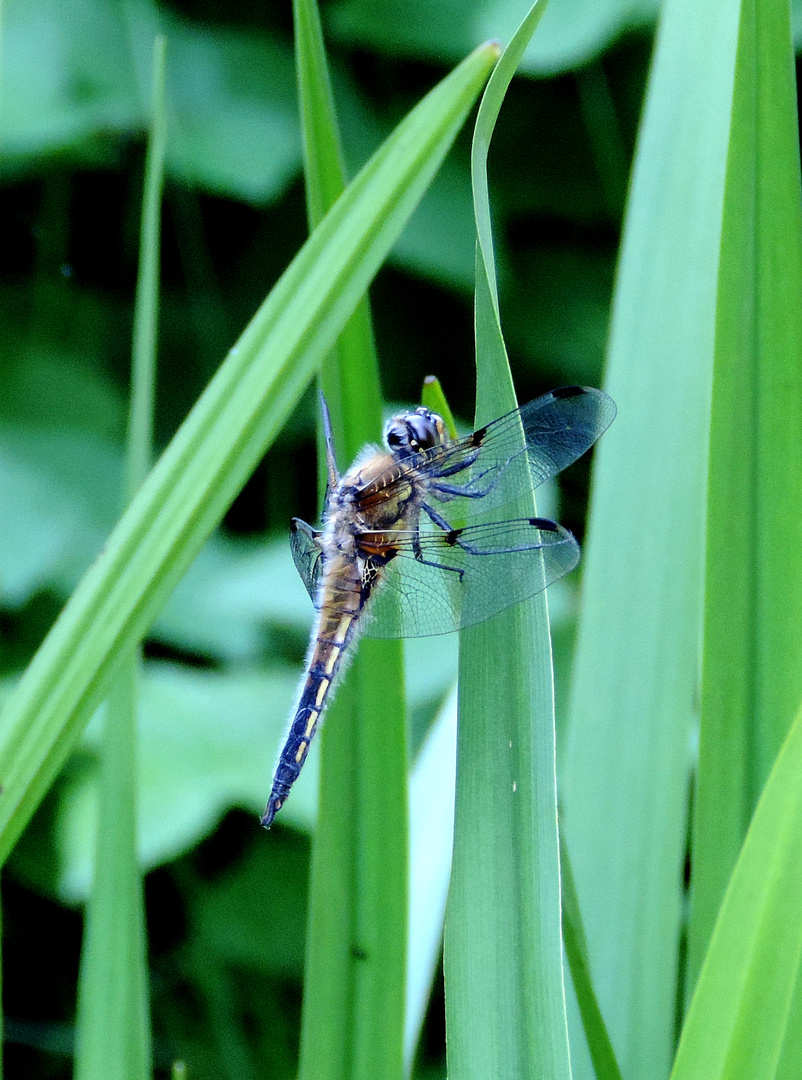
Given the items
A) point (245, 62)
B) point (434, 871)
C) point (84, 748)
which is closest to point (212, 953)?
point (84, 748)

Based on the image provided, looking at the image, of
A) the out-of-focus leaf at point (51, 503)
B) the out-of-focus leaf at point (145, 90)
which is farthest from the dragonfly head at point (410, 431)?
the out-of-focus leaf at point (145, 90)

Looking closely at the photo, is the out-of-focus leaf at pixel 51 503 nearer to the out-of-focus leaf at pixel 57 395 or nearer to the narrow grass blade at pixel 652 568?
the out-of-focus leaf at pixel 57 395

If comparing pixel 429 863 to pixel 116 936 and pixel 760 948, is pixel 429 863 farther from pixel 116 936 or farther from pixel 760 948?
pixel 760 948

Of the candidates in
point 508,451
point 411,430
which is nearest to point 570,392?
point 508,451

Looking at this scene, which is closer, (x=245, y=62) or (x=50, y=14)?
(x=50, y=14)

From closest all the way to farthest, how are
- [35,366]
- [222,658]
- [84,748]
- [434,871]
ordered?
[434,871], [84,748], [222,658], [35,366]

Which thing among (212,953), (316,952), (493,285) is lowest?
(212,953)

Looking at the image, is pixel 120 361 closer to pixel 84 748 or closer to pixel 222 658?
pixel 222 658

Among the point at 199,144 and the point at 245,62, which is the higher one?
the point at 245,62
